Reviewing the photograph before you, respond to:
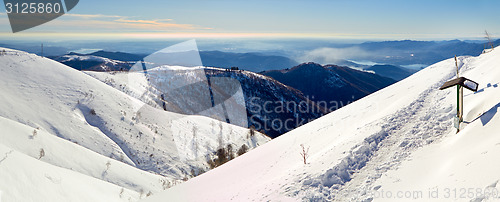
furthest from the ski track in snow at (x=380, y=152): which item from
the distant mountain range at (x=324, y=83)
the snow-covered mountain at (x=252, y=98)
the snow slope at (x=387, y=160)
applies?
the distant mountain range at (x=324, y=83)

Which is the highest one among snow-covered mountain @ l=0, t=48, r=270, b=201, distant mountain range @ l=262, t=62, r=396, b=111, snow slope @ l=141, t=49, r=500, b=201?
snow slope @ l=141, t=49, r=500, b=201

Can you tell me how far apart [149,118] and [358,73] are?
19763 cm

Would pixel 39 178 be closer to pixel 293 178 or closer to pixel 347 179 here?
pixel 293 178

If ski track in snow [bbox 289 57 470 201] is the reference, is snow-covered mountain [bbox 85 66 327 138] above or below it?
below

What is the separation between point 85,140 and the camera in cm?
1555

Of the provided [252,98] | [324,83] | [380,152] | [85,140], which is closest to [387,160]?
[380,152]

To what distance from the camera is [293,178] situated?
5.96m

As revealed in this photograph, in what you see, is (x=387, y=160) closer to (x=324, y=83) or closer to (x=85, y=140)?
(x=85, y=140)

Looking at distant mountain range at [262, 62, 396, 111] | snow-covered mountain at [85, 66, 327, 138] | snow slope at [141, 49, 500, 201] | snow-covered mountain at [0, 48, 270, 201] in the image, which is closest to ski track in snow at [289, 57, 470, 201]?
snow slope at [141, 49, 500, 201]

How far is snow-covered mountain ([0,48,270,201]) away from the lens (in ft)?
25.8

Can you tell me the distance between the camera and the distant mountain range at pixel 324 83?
502ft

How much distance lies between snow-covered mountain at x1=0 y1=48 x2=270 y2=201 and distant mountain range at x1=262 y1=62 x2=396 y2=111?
433ft

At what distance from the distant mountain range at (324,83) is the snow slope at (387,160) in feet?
467

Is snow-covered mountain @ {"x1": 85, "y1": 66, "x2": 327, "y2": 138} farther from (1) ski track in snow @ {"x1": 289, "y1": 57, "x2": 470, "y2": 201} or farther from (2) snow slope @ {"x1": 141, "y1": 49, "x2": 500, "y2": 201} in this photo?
(1) ski track in snow @ {"x1": 289, "y1": 57, "x2": 470, "y2": 201}
